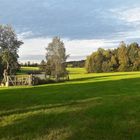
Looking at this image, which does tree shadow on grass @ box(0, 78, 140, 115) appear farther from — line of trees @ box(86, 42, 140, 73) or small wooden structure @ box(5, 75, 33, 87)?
line of trees @ box(86, 42, 140, 73)

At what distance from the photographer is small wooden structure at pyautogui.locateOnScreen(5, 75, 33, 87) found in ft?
253

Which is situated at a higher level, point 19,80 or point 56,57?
point 56,57

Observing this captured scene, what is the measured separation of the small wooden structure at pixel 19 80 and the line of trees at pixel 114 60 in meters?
73.1

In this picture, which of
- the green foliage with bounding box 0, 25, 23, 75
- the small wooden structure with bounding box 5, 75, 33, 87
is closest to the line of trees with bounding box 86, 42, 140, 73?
the green foliage with bounding box 0, 25, 23, 75

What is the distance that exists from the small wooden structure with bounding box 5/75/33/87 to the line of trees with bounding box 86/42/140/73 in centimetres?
7311

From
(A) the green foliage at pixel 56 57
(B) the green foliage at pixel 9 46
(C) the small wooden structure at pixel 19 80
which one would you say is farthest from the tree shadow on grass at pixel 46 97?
(A) the green foliage at pixel 56 57

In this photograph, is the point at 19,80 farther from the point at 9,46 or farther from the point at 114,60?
the point at 114,60

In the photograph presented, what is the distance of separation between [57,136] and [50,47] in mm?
96194

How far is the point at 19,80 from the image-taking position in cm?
8012

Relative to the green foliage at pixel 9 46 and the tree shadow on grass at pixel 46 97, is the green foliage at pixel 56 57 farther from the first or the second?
the tree shadow on grass at pixel 46 97

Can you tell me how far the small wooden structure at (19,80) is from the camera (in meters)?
77.0

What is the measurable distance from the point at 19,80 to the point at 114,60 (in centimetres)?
7830

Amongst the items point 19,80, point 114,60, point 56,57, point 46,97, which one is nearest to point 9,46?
point 56,57

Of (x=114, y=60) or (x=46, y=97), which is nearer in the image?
(x=46, y=97)
